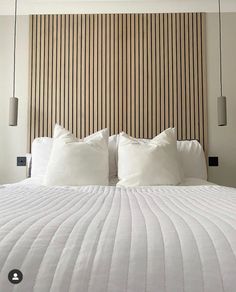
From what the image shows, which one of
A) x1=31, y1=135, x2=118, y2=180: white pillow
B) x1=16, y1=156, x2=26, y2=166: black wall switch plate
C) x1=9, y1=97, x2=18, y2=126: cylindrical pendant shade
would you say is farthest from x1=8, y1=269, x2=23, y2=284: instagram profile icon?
x1=16, y1=156, x2=26, y2=166: black wall switch plate

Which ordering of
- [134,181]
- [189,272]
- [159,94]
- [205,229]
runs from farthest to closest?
[159,94]
[134,181]
[205,229]
[189,272]

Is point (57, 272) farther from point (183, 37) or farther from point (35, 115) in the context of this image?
point (183, 37)

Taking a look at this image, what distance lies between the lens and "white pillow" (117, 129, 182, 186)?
7.09 ft

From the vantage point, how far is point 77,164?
2188 mm

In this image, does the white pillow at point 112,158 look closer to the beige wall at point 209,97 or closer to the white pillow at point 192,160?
the white pillow at point 192,160

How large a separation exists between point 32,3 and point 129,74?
1170 millimetres

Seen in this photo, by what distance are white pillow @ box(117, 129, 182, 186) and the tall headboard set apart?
2.30 feet

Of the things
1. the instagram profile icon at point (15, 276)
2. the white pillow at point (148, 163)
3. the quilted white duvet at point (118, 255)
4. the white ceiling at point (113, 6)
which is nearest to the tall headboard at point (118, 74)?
the white ceiling at point (113, 6)

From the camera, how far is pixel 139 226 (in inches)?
27.6

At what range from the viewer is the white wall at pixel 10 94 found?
3064 mm

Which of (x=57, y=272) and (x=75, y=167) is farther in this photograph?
(x=75, y=167)

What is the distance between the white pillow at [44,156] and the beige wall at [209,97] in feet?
1.54

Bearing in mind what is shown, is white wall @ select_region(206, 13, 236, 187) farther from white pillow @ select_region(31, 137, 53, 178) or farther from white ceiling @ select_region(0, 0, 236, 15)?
white pillow @ select_region(31, 137, 53, 178)

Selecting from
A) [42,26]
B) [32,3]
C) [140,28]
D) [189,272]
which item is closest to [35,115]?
[42,26]
